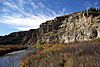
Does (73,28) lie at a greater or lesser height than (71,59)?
greater

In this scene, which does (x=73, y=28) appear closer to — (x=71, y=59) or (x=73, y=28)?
(x=73, y=28)

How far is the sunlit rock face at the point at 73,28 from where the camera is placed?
93.8 m

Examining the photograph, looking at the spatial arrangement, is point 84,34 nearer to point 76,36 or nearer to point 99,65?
point 76,36

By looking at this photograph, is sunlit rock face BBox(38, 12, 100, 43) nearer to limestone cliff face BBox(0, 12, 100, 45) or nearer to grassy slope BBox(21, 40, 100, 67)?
limestone cliff face BBox(0, 12, 100, 45)

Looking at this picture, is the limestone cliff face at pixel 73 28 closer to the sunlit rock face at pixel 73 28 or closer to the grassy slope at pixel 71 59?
the sunlit rock face at pixel 73 28

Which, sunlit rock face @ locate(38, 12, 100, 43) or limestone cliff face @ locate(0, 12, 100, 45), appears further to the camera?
limestone cliff face @ locate(0, 12, 100, 45)

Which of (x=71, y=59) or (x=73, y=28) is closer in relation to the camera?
(x=71, y=59)

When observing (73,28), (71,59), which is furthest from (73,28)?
(71,59)

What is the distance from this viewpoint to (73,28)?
438ft

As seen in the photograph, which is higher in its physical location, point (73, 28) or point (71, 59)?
point (73, 28)

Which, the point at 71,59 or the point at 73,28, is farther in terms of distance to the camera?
the point at 73,28

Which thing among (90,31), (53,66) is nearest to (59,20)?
(90,31)

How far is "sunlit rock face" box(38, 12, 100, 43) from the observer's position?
9381cm

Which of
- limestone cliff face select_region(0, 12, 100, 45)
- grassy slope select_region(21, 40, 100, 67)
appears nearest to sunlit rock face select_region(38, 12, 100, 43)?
limestone cliff face select_region(0, 12, 100, 45)
